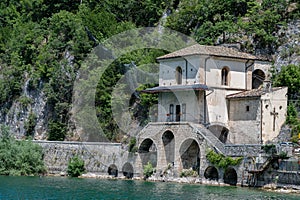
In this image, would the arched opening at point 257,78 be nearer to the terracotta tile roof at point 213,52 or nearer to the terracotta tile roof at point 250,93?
the terracotta tile roof at point 213,52

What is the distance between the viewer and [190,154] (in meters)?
59.7

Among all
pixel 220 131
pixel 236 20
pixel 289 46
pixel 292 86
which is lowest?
pixel 220 131

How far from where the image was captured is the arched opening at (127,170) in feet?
206

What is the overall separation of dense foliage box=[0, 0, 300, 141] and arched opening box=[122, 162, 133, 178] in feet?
33.7

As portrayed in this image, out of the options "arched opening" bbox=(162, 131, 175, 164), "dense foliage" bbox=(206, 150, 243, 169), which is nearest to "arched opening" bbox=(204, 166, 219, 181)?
"dense foliage" bbox=(206, 150, 243, 169)

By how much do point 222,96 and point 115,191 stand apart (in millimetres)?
16775

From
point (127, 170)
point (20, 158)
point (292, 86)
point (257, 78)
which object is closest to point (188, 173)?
point (127, 170)

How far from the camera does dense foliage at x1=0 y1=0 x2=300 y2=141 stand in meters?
72.4

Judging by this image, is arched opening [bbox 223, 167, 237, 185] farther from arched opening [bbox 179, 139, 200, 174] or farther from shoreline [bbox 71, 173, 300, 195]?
arched opening [bbox 179, 139, 200, 174]

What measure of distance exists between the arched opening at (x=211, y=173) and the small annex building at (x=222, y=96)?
4.88 metres

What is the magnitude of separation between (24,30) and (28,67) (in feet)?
27.1

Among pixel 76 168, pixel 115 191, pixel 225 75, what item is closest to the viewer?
pixel 115 191

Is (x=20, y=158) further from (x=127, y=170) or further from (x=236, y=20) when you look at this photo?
(x=236, y=20)

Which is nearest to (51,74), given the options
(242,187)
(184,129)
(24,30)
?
(24,30)
